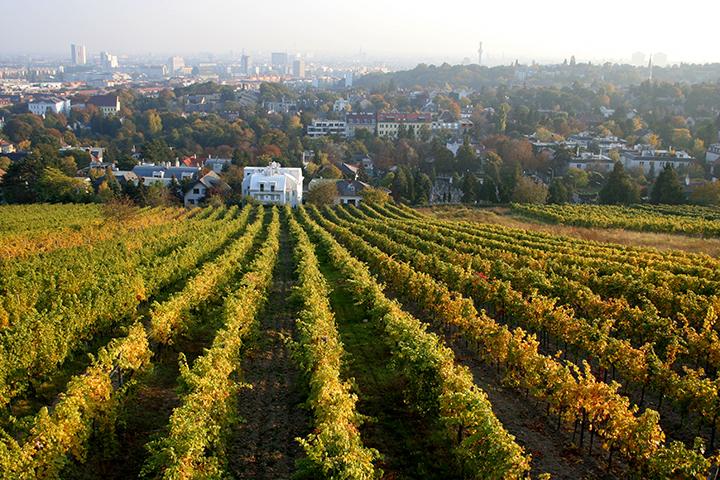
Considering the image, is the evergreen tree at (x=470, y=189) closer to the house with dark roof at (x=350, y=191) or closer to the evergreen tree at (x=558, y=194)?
the evergreen tree at (x=558, y=194)

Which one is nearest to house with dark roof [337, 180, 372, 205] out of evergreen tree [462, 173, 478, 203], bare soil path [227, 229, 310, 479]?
evergreen tree [462, 173, 478, 203]

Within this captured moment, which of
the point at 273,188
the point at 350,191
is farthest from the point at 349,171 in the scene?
the point at 273,188

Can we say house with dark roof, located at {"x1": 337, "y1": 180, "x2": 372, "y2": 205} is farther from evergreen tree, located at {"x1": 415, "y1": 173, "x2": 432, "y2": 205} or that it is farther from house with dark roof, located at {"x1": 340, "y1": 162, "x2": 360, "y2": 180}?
house with dark roof, located at {"x1": 340, "y1": 162, "x2": 360, "y2": 180}

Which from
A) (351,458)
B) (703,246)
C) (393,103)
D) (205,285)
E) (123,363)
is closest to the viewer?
(351,458)

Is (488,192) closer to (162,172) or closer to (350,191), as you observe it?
(350,191)

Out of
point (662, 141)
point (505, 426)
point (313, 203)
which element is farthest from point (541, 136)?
point (505, 426)

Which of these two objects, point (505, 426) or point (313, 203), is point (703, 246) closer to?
point (505, 426)
